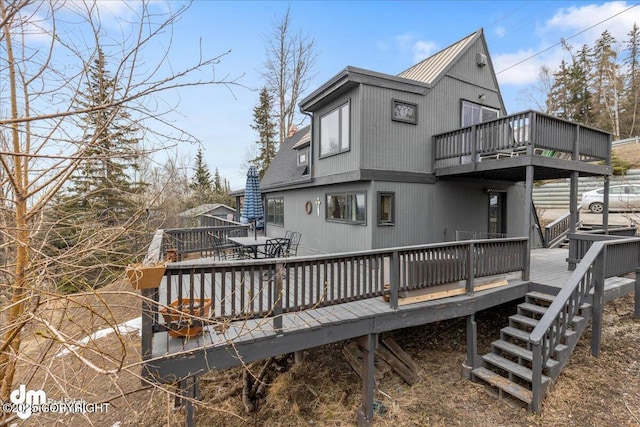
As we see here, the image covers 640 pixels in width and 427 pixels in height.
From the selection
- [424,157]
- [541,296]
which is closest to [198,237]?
[424,157]

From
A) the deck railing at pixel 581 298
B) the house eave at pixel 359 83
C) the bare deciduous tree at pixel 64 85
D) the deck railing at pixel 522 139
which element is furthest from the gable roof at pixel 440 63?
the bare deciduous tree at pixel 64 85

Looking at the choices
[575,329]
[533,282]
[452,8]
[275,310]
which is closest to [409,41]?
[452,8]

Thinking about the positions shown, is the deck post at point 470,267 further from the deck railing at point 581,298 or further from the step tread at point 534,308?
the step tread at point 534,308

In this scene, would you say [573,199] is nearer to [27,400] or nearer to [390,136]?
[390,136]

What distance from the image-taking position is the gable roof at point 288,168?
11516 mm

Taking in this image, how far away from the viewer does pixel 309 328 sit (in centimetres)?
393

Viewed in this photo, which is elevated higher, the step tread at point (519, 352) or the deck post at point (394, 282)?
the deck post at point (394, 282)

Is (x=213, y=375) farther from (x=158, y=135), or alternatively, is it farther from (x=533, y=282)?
(x=533, y=282)

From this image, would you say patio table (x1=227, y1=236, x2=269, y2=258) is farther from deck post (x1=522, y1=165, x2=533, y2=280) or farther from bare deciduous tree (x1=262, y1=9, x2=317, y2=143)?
bare deciduous tree (x1=262, y1=9, x2=317, y2=143)

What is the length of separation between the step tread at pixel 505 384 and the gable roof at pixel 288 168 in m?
7.03

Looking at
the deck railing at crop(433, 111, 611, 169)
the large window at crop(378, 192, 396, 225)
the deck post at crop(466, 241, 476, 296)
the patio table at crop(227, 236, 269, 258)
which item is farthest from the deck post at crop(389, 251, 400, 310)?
the deck railing at crop(433, 111, 611, 169)

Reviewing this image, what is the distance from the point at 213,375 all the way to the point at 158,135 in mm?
5283

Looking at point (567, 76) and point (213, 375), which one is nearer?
point (213, 375)

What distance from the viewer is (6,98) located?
2.24 metres
